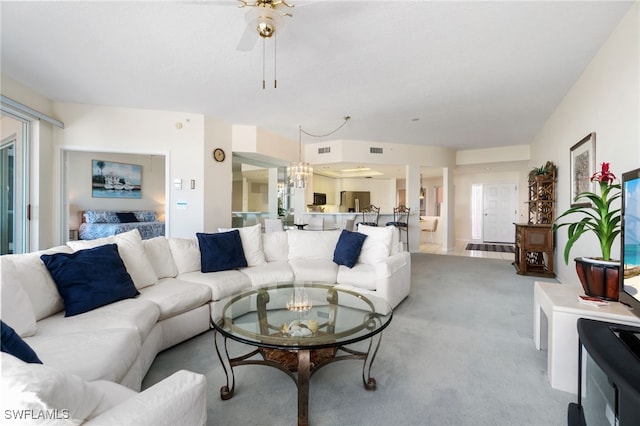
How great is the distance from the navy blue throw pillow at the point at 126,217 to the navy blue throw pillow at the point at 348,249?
6.39m

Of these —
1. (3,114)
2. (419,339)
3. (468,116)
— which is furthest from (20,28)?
(468,116)

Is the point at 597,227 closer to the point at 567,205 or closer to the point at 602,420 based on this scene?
the point at 602,420

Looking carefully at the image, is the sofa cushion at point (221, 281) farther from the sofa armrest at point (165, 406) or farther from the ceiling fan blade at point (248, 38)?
the ceiling fan blade at point (248, 38)

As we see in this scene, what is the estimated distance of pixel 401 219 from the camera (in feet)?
24.2

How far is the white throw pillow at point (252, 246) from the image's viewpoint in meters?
3.37

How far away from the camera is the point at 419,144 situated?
7195mm

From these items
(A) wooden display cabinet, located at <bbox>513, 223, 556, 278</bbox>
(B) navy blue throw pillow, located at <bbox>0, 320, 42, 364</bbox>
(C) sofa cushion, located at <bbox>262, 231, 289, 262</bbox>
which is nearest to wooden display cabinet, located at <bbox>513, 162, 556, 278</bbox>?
(A) wooden display cabinet, located at <bbox>513, 223, 556, 278</bbox>

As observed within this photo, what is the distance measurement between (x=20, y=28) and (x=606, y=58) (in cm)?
541

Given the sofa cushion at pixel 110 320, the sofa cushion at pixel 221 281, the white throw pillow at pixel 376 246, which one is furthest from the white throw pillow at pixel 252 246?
the sofa cushion at pixel 110 320

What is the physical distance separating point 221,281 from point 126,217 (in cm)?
621

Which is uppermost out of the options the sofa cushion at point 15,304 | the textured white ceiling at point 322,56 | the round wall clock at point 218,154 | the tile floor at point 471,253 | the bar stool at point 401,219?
the textured white ceiling at point 322,56

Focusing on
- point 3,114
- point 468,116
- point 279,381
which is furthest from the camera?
point 468,116

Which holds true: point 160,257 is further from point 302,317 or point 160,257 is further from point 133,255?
point 302,317

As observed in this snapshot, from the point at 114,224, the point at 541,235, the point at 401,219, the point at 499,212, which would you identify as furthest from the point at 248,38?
the point at 499,212
